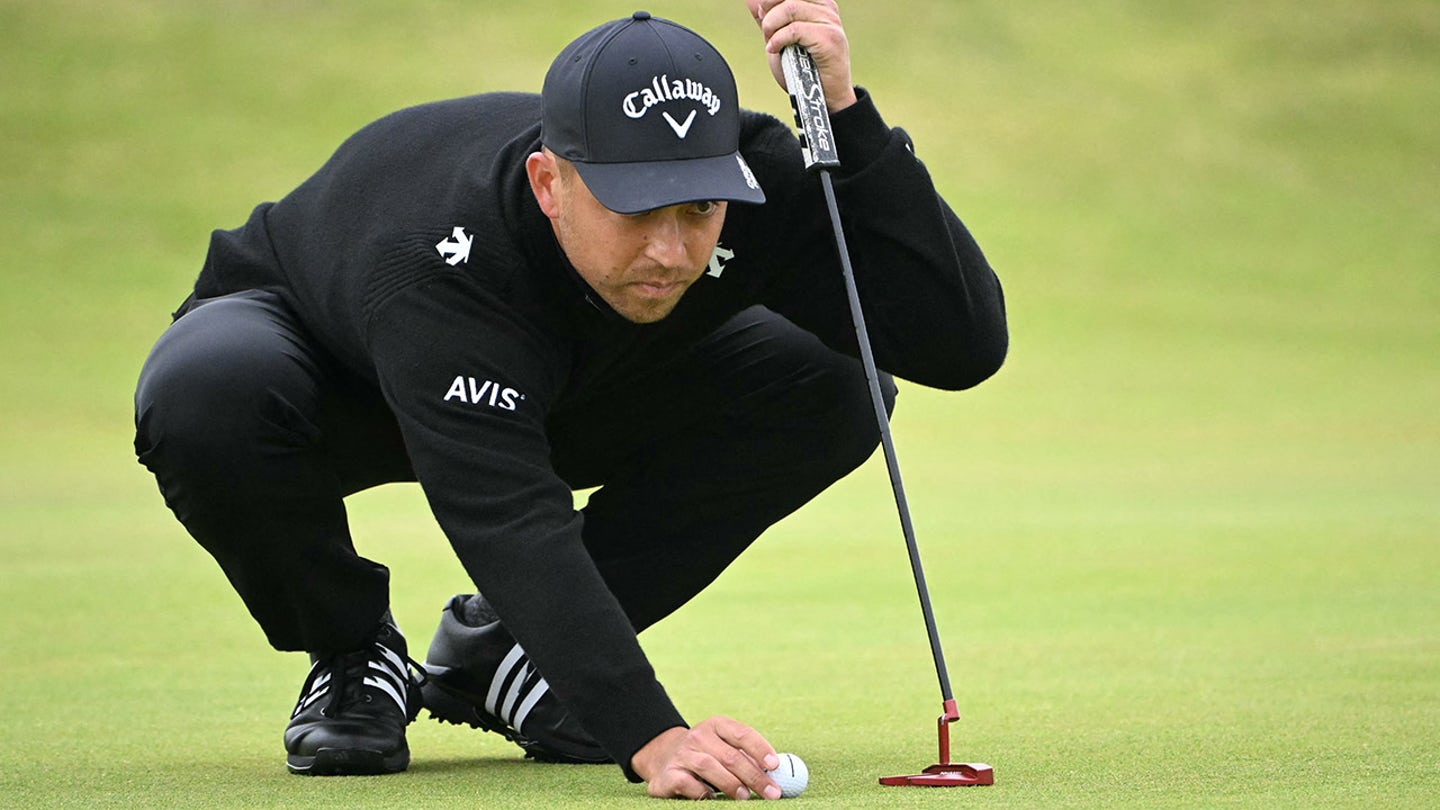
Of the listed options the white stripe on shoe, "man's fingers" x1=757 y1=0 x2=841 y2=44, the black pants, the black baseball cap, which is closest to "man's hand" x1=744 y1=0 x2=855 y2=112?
"man's fingers" x1=757 y1=0 x2=841 y2=44

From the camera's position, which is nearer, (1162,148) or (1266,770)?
(1266,770)

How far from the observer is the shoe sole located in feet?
8.69

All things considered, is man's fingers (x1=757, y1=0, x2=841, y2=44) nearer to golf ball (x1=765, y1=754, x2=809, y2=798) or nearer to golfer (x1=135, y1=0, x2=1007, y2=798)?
golfer (x1=135, y1=0, x2=1007, y2=798)

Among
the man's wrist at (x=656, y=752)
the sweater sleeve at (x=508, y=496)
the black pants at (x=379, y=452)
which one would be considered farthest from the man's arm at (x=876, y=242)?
the man's wrist at (x=656, y=752)

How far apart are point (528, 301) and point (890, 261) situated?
0.51 meters

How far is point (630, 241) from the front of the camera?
7.48 feet

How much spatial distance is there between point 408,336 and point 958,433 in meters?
10.5

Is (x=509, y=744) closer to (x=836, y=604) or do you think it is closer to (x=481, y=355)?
(x=481, y=355)

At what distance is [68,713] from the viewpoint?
3.28 metres

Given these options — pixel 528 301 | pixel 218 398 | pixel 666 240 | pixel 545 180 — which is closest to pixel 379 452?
pixel 218 398

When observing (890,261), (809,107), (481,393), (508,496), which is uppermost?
(809,107)

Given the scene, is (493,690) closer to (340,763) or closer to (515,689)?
(515,689)

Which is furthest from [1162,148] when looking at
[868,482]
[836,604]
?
[836,604]

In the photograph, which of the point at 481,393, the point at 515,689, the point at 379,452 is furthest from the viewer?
the point at 379,452
